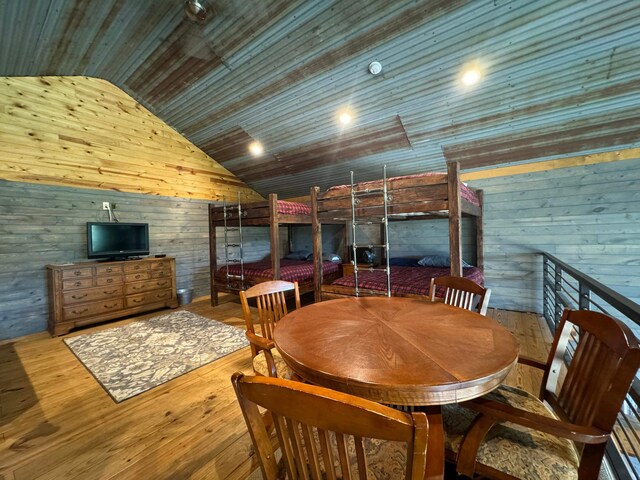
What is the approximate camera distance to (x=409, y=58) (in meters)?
2.74

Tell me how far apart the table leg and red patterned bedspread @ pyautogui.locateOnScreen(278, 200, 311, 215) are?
3.07 m

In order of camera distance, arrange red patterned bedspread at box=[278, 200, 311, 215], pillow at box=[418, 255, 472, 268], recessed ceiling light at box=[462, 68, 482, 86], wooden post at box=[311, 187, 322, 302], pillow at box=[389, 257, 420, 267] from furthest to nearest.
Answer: pillow at box=[389, 257, 420, 267] → pillow at box=[418, 255, 472, 268] → red patterned bedspread at box=[278, 200, 311, 215] → wooden post at box=[311, 187, 322, 302] → recessed ceiling light at box=[462, 68, 482, 86]

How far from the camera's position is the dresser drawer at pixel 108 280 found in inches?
142

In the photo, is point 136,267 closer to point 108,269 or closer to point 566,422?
point 108,269

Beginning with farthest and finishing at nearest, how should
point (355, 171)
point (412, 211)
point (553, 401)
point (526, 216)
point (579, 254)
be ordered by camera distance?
point (355, 171) < point (526, 216) < point (579, 254) < point (412, 211) < point (553, 401)

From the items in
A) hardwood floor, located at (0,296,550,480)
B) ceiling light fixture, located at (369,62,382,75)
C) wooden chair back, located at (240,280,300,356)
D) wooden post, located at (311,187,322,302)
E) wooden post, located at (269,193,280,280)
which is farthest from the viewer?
wooden post, located at (269,193,280,280)

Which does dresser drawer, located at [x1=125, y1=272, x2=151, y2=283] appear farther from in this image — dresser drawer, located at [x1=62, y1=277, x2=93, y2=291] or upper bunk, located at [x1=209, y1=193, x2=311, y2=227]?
upper bunk, located at [x1=209, y1=193, x2=311, y2=227]

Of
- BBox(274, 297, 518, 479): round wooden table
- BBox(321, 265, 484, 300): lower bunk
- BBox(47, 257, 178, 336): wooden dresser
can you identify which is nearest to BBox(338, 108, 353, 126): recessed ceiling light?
BBox(321, 265, 484, 300): lower bunk

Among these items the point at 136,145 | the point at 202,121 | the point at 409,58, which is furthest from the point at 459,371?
the point at 136,145

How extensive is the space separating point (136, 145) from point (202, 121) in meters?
1.18

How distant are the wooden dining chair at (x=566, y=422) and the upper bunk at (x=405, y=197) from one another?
1439mm

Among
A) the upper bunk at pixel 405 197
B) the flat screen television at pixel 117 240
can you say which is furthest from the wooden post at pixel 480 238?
the flat screen television at pixel 117 240

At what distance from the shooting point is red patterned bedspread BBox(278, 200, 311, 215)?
12.1ft

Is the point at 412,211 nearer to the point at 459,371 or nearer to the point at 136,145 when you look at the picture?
the point at 459,371
